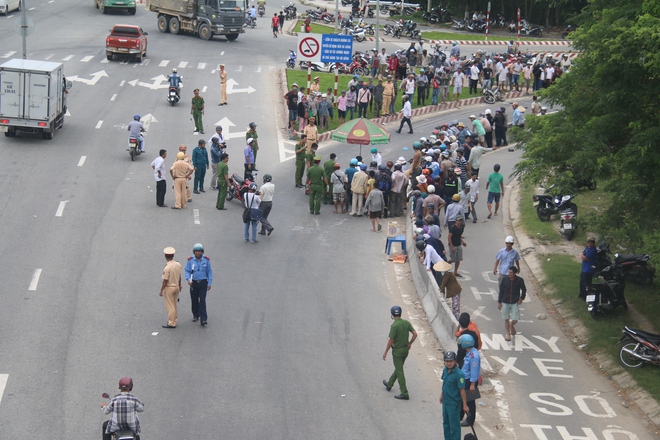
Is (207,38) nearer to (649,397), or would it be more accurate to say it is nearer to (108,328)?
(108,328)

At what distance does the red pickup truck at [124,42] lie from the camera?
45594 mm

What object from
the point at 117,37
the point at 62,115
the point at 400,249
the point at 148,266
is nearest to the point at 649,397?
the point at 400,249

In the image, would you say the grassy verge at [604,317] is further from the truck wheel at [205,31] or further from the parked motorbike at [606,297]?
the truck wheel at [205,31]

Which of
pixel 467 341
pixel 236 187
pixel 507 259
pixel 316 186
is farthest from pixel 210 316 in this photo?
pixel 236 187

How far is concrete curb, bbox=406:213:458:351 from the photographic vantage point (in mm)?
17116

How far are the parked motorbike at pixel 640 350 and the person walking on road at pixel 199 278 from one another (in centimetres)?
792

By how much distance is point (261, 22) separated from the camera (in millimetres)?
69438

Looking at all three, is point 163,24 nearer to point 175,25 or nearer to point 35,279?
point 175,25

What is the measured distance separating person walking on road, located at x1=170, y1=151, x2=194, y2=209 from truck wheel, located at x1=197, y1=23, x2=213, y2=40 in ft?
101

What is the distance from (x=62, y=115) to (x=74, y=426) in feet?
70.8

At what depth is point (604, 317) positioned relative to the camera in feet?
63.6

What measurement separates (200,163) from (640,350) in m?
14.3

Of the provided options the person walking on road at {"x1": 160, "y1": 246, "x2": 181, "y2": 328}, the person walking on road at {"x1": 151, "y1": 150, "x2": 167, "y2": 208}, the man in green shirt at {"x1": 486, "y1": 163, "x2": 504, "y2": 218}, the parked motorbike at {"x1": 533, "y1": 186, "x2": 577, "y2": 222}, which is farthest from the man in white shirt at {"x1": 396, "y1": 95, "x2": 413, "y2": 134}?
the person walking on road at {"x1": 160, "y1": 246, "x2": 181, "y2": 328}

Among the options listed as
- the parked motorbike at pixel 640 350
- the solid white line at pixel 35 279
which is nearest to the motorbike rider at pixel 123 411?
the solid white line at pixel 35 279
